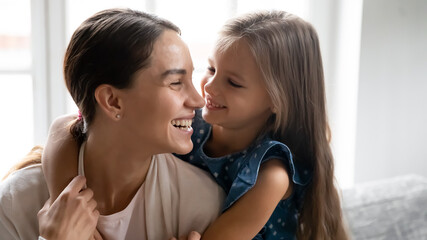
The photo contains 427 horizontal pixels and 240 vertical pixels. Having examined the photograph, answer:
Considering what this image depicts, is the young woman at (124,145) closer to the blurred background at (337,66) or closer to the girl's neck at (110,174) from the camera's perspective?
the girl's neck at (110,174)

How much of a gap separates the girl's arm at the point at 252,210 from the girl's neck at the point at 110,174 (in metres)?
0.27

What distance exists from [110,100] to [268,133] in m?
0.55

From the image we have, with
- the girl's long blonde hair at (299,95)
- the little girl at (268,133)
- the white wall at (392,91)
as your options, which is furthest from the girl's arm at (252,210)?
the white wall at (392,91)

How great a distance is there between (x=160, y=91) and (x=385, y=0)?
7.57 feet

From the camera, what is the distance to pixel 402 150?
3533 millimetres

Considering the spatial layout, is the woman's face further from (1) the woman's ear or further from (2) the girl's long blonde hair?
(2) the girl's long blonde hair

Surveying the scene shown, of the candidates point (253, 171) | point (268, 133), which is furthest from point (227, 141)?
point (253, 171)

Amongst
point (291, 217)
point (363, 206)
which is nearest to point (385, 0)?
point (363, 206)

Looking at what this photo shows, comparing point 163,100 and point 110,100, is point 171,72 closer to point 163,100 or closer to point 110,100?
point 163,100

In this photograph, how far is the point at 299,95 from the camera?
1.66 meters

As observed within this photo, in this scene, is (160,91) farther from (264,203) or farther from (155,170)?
(264,203)

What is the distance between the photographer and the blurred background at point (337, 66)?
9.80ft

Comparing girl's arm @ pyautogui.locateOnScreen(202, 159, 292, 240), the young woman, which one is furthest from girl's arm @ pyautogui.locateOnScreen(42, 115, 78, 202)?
girl's arm @ pyautogui.locateOnScreen(202, 159, 292, 240)

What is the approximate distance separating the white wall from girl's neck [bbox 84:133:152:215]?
82.7 inches
